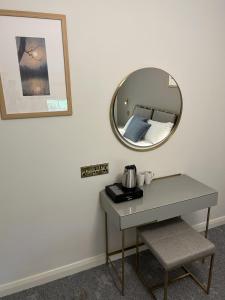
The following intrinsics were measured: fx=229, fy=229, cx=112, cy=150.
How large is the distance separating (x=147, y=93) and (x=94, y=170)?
74cm

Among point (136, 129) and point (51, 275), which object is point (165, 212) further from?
point (51, 275)

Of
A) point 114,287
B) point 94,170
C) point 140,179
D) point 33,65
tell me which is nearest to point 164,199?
point 140,179

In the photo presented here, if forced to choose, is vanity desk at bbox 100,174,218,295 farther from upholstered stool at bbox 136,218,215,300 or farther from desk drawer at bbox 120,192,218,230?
upholstered stool at bbox 136,218,215,300

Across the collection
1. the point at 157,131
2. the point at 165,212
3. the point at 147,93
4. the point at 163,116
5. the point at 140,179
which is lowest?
the point at 165,212

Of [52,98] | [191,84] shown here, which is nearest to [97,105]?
[52,98]

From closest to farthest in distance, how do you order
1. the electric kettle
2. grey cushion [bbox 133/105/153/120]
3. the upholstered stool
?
the upholstered stool, the electric kettle, grey cushion [bbox 133/105/153/120]

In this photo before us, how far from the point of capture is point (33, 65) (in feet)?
4.64

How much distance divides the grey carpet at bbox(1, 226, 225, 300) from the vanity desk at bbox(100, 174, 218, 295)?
0.10 m

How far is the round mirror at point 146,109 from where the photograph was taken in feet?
5.64

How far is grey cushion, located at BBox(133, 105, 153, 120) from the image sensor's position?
1816mm

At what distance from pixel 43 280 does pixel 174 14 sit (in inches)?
90.5

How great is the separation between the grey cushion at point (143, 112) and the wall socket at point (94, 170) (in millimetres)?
479

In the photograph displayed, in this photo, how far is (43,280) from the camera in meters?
1.84

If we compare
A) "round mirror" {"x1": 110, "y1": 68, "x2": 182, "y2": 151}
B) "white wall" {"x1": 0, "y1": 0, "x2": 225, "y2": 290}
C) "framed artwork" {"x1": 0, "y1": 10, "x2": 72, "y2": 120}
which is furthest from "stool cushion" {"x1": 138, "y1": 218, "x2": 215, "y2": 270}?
"framed artwork" {"x1": 0, "y1": 10, "x2": 72, "y2": 120}
